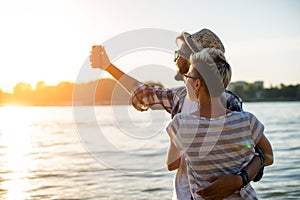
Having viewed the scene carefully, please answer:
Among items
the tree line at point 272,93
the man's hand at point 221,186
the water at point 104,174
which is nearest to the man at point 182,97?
the man's hand at point 221,186

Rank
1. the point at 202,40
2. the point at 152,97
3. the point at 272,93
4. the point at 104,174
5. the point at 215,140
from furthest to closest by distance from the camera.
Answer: the point at 272,93
the point at 104,174
the point at 152,97
the point at 202,40
the point at 215,140

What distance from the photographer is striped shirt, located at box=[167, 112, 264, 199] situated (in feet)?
7.42

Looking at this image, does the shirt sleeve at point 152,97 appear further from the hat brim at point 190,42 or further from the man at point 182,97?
the hat brim at point 190,42

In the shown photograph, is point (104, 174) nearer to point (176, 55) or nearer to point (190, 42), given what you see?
point (176, 55)

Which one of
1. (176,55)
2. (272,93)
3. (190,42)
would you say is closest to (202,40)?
(190,42)

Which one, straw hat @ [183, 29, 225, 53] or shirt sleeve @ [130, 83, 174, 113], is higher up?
straw hat @ [183, 29, 225, 53]

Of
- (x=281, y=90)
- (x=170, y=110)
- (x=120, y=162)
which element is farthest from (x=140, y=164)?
(x=281, y=90)

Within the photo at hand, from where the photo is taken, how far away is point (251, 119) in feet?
7.57

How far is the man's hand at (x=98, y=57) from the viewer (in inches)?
104

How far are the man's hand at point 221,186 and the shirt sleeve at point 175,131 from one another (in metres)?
0.20

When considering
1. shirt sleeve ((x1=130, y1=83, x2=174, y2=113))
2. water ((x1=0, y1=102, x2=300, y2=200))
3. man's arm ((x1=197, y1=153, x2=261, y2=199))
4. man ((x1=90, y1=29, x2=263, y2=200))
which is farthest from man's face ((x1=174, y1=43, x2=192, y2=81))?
water ((x1=0, y1=102, x2=300, y2=200))

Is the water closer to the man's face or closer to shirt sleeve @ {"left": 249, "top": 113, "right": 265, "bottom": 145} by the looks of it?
the man's face

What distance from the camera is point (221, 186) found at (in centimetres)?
228

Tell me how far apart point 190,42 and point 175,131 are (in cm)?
42
